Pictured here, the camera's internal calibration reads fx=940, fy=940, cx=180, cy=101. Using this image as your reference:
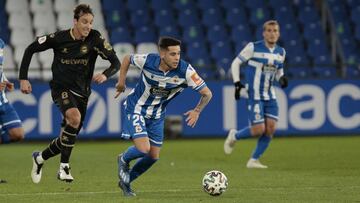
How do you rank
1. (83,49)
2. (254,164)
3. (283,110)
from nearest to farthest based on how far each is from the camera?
(83,49) → (254,164) → (283,110)

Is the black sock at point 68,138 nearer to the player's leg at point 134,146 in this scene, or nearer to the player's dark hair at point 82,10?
the player's leg at point 134,146

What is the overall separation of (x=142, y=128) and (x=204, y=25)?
1366 centimetres

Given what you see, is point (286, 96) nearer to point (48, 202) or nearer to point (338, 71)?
point (338, 71)

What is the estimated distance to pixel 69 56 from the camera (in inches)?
438

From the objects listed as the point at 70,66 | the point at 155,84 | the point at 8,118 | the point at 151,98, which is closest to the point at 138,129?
the point at 151,98

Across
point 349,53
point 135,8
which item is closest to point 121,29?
point 135,8

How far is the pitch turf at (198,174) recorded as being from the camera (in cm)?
1009

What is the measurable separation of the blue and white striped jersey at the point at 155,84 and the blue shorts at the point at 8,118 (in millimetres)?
3126

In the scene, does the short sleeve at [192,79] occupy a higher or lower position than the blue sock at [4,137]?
higher

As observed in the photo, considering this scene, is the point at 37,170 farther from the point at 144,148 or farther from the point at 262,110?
the point at 262,110

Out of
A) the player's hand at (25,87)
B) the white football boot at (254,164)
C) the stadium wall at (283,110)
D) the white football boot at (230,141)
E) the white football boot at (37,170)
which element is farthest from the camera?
the stadium wall at (283,110)

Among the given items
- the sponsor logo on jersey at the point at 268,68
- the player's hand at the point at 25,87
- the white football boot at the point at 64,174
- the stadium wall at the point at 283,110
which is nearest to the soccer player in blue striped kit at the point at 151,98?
the white football boot at the point at 64,174

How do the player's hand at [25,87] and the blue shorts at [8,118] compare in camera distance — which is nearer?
the player's hand at [25,87]

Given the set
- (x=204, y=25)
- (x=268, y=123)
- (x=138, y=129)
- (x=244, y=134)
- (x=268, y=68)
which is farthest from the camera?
(x=204, y=25)
